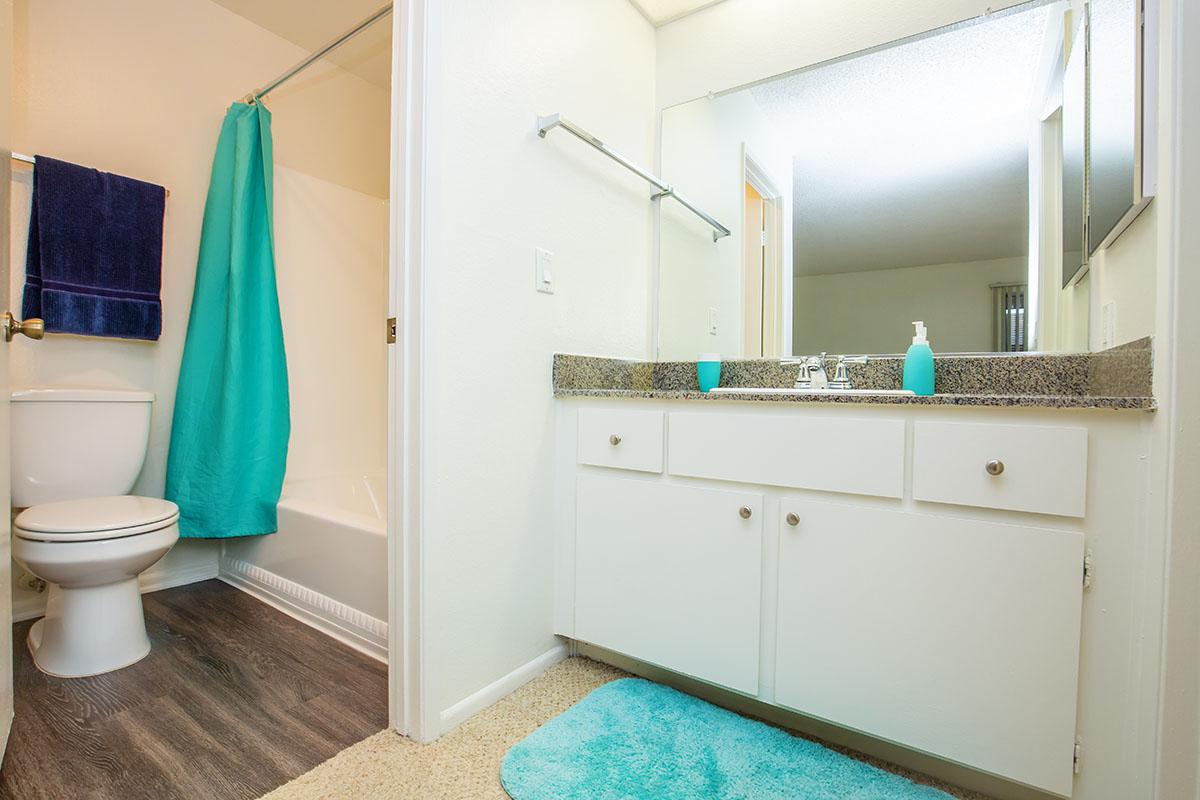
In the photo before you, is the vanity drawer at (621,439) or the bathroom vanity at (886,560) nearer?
the bathroom vanity at (886,560)

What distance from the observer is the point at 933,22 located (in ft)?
5.19

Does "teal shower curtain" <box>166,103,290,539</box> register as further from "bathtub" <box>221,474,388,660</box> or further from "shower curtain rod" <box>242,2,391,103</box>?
"bathtub" <box>221,474,388,660</box>

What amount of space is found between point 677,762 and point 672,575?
0.40 metres

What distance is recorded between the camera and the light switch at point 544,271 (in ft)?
5.06

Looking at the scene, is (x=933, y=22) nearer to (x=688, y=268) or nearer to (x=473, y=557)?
(x=688, y=268)

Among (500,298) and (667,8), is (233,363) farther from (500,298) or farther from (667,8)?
(667,8)

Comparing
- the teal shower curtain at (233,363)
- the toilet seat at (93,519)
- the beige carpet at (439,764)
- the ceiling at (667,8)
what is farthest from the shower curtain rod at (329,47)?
the beige carpet at (439,764)

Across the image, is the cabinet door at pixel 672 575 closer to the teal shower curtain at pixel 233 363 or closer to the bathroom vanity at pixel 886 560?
the bathroom vanity at pixel 886 560

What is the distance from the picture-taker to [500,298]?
56.4 inches

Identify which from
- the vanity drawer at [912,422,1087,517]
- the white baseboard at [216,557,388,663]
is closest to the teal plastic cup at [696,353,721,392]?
the vanity drawer at [912,422,1087,517]

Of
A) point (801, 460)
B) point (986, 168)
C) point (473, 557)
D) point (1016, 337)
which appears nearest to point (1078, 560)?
point (801, 460)

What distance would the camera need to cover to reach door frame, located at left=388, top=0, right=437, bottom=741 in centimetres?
124

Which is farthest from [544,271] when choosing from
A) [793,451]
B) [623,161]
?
[793,451]

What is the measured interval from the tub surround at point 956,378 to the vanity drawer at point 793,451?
54mm
